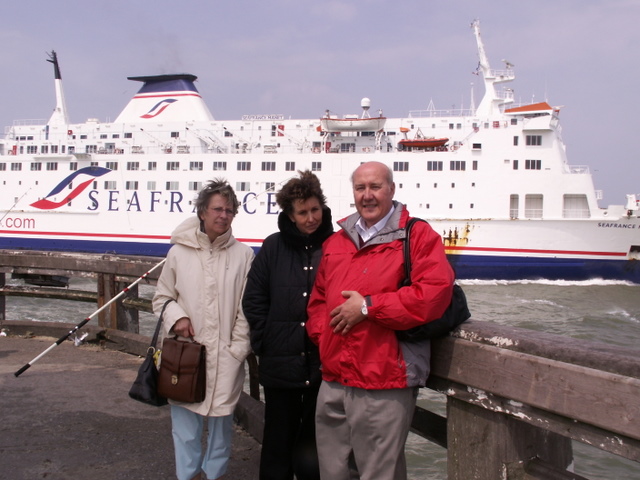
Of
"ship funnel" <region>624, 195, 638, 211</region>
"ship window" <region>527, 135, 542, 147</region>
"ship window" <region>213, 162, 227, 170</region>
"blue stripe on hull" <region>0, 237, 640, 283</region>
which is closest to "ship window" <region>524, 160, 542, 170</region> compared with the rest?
"ship window" <region>527, 135, 542, 147</region>

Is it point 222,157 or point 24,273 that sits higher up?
point 222,157

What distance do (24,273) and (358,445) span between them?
423 centimetres

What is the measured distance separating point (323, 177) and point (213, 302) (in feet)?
62.3

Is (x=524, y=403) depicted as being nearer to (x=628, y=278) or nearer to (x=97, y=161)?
(x=628, y=278)

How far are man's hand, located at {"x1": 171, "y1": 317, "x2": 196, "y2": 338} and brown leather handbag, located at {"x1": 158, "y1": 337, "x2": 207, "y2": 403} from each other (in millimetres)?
38

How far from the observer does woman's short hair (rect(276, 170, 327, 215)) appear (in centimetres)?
216

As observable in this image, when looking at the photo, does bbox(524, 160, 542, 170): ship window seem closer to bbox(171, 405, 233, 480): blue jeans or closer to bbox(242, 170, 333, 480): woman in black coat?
bbox(242, 170, 333, 480): woman in black coat

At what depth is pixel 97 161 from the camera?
23.2 m

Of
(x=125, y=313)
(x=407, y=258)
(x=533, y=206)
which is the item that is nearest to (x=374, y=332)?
(x=407, y=258)

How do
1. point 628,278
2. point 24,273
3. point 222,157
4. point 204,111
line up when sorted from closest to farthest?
point 24,273 → point 628,278 → point 222,157 → point 204,111

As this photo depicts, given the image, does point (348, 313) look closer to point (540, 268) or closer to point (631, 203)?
point (540, 268)

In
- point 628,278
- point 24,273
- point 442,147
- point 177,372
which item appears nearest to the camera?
point 177,372

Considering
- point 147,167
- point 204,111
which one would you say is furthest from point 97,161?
point 204,111

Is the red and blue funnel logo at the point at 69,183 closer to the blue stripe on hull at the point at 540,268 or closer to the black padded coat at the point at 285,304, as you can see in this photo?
the blue stripe on hull at the point at 540,268
